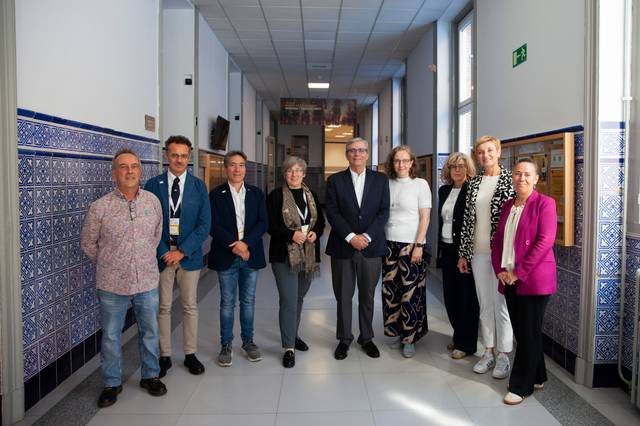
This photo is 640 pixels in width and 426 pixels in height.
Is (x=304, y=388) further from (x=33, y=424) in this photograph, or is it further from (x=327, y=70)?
(x=327, y=70)

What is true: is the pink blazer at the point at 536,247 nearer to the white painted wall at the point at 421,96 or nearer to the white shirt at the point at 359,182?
the white shirt at the point at 359,182

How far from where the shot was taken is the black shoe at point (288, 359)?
11.7 ft

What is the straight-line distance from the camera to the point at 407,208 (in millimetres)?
3670

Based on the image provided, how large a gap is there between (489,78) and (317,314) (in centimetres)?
286

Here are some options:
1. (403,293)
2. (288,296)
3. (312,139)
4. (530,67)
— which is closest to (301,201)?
(288,296)

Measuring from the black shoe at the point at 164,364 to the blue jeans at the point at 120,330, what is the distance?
213 millimetres

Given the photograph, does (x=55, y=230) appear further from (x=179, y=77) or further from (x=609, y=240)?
(x=179, y=77)

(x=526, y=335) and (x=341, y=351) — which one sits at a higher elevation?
(x=526, y=335)

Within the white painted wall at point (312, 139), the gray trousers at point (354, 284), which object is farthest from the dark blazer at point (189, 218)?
the white painted wall at point (312, 139)

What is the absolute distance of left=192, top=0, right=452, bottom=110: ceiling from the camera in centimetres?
653

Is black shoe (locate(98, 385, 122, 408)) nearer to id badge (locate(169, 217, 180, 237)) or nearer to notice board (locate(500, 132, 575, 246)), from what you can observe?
id badge (locate(169, 217, 180, 237))

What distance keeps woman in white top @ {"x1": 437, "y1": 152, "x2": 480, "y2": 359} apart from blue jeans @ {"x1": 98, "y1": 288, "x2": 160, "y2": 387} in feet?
6.83

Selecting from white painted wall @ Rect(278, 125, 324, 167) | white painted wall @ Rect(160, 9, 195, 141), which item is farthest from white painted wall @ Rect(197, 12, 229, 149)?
white painted wall @ Rect(278, 125, 324, 167)

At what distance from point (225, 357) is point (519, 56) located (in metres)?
3.37
